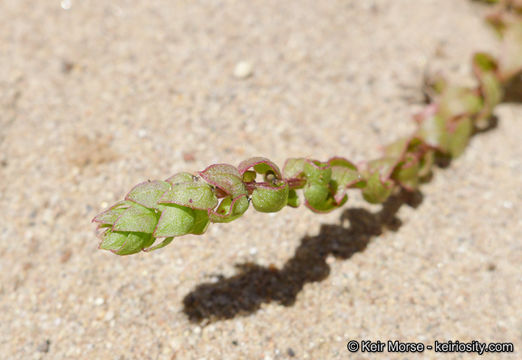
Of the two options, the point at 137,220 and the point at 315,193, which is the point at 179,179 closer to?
the point at 137,220

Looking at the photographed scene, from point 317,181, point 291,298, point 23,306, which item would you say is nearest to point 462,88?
point 317,181

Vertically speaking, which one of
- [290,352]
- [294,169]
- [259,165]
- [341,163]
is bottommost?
[290,352]

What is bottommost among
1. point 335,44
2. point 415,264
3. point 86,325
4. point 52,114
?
point 415,264

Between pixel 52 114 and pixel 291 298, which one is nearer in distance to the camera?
pixel 291 298

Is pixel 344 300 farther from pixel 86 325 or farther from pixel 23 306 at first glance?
pixel 23 306

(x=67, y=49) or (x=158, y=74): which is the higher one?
(x=67, y=49)

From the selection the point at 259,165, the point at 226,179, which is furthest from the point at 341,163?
the point at 226,179

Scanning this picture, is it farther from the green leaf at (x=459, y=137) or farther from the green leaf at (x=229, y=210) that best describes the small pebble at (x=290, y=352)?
the green leaf at (x=459, y=137)

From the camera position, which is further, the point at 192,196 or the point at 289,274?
the point at 289,274

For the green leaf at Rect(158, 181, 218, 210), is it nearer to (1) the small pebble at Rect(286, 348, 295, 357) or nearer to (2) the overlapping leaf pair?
(2) the overlapping leaf pair
